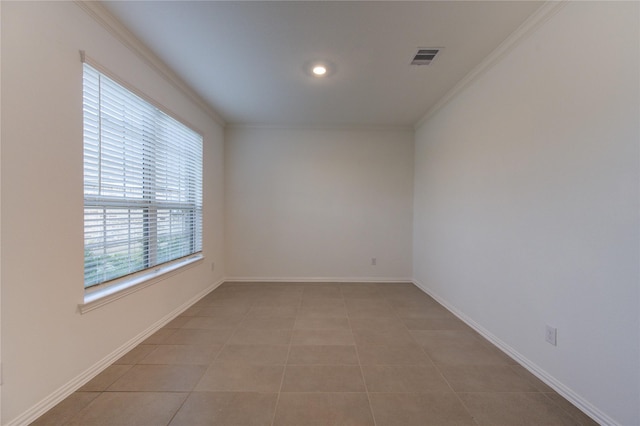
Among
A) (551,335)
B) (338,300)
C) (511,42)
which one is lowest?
(338,300)

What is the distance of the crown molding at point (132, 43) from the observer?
1740mm

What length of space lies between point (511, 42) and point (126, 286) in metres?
3.74

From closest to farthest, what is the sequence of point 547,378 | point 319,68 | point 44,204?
point 44,204, point 547,378, point 319,68

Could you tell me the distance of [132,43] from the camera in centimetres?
209

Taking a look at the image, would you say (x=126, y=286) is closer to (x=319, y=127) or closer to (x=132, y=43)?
(x=132, y=43)

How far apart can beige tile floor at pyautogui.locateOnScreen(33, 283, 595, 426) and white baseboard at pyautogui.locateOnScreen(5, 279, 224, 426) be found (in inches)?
1.8

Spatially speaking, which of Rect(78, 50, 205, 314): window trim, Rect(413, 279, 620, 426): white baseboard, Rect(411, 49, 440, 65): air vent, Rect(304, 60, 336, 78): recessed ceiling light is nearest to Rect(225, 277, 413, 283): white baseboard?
Rect(78, 50, 205, 314): window trim

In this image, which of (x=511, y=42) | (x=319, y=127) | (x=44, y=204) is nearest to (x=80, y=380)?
(x=44, y=204)

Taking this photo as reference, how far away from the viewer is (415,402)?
62.1 inches

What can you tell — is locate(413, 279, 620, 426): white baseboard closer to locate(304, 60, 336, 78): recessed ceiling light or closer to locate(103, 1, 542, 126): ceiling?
locate(103, 1, 542, 126): ceiling

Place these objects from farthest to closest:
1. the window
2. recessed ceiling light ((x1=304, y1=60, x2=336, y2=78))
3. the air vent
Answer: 1. recessed ceiling light ((x1=304, y1=60, x2=336, y2=78))
2. the air vent
3. the window

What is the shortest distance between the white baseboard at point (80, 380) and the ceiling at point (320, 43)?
2580 mm

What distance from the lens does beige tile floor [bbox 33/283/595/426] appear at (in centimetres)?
147

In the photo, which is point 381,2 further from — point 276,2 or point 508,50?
point 508,50
